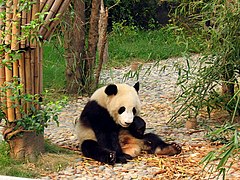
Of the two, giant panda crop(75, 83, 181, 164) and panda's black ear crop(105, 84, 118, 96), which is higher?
panda's black ear crop(105, 84, 118, 96)

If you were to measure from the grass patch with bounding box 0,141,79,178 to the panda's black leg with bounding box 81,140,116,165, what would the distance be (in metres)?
0.13

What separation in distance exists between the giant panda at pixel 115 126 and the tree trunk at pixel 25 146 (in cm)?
44

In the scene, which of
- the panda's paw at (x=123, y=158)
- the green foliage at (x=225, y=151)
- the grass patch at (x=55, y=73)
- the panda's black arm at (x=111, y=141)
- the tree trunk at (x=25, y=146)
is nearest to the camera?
the green foliage at (x=225, y=151)

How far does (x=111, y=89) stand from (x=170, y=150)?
756mm

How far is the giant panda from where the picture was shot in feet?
15.8

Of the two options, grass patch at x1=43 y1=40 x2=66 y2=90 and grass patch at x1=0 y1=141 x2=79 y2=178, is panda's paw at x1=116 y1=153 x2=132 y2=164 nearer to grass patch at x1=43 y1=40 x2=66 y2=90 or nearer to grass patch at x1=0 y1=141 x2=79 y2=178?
grass patch at x1=0 y1=141 x2=79 y2=178

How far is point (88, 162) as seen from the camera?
4699 mm

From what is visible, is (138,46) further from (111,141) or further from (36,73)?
(36,73)

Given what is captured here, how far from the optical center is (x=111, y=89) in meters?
4.89

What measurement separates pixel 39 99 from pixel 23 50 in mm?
467

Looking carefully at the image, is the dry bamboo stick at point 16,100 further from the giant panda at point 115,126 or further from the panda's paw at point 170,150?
the panda's paw at point 170,150

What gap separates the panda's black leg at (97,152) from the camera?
182 inches

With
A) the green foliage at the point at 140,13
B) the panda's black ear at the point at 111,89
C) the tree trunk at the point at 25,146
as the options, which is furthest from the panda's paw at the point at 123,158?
the green foliage at the point at 140,13

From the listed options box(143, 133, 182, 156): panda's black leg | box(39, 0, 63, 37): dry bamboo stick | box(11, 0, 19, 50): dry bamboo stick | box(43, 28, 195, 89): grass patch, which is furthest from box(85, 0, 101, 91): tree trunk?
box(11, 0, 19, 50): dry bamboo stick
